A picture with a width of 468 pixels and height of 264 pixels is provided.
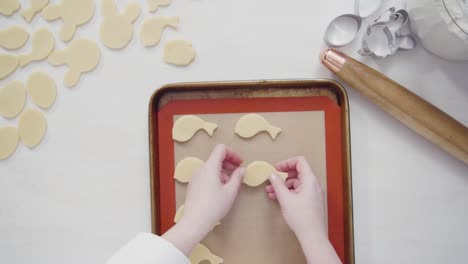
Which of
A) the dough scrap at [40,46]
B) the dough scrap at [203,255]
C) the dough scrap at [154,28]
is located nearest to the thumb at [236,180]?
the dough scrap at [203,255]

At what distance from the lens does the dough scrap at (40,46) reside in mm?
594

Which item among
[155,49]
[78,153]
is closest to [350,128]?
[155,49]

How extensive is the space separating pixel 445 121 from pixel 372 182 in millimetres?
130

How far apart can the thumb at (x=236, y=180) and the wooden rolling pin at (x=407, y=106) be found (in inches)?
7.7

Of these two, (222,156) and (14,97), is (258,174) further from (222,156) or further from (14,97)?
(14,97)

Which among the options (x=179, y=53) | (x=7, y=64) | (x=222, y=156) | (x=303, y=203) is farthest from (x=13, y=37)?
(x=303, y=203)

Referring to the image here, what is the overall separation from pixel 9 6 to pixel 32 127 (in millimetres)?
191

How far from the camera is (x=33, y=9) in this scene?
594 mm

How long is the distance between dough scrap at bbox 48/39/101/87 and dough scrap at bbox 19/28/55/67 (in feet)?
0.05

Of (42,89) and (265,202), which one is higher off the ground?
(42,89)

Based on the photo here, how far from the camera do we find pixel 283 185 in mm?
533

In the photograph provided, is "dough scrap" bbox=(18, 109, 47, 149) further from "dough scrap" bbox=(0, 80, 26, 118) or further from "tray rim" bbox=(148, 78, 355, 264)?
"tray rim" bbox=(148, 78, 355, 264)

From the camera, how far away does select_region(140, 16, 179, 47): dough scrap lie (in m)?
0.58

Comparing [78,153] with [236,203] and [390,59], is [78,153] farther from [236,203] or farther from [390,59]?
[390,59]
